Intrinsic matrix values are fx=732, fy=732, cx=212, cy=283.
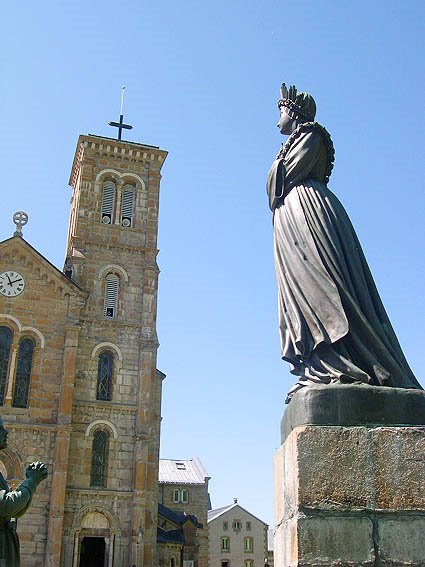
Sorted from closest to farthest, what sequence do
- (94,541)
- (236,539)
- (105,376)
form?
(94,541) → (105,376) → (236,539)

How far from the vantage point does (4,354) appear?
101 feet

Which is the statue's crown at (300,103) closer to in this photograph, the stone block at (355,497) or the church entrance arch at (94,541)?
the stone block at (355,497)

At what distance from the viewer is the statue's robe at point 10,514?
453 cm

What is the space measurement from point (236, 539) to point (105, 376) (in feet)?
141

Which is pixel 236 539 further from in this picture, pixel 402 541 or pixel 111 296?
pixel 402 541

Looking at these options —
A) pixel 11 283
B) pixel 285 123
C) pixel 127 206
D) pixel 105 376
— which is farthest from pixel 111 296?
pixel 285 123

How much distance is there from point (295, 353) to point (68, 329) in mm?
28191

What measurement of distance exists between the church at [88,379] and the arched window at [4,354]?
4cm

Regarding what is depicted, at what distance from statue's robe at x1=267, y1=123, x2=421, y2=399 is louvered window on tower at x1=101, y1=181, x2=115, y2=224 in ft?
102

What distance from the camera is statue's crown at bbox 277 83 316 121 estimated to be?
5.01 metres

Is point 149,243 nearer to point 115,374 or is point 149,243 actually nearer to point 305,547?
point 115,374

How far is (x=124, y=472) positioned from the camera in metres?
30.7

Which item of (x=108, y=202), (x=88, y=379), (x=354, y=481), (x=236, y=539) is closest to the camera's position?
(x=354, y=481)

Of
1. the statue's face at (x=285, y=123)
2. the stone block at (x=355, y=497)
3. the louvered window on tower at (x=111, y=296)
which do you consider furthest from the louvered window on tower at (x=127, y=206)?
the stone block at (x=355, y=497)
